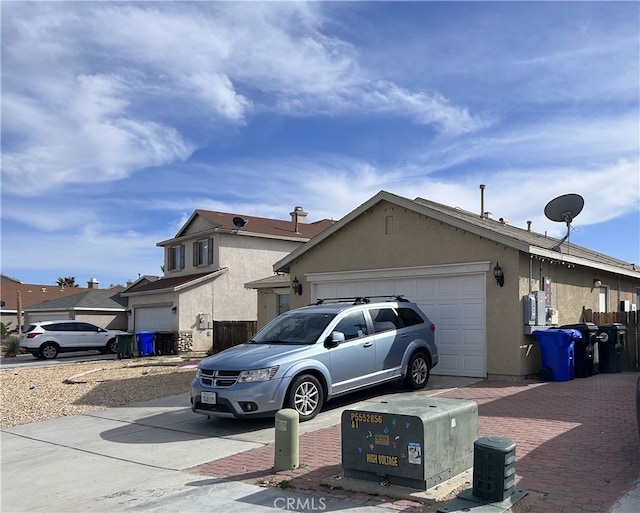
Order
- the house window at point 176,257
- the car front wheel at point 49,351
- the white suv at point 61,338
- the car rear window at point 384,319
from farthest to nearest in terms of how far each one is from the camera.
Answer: the house window at point 176,257 < the car front wheel at point 49,351 < the white suv at point 61,338 < the car rear window at point 384,319

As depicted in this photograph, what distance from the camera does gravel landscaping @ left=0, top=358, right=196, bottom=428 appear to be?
1145 centimetres

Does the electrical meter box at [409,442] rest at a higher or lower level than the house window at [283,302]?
lower

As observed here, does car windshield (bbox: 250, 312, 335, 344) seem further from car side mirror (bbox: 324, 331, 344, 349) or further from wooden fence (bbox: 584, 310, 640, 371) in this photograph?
wooden fence (bbox: 584, 310, 640, 371)

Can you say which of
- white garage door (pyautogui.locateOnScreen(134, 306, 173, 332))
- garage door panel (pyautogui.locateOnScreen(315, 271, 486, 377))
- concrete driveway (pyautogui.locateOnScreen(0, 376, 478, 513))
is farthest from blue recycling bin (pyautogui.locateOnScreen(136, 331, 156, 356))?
garage door panel (pyautogui.locateOnScreen(315, 271, 486, 377))

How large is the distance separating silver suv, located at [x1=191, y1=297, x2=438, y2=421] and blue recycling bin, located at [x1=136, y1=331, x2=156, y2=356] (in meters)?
14.2

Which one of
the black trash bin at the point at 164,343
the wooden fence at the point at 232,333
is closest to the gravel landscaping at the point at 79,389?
the wooden fence at the point at 232,333

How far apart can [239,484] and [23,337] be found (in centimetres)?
2136

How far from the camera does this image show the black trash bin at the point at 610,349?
503 inches

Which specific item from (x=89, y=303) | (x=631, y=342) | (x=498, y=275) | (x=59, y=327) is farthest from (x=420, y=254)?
(x=89, y=303)

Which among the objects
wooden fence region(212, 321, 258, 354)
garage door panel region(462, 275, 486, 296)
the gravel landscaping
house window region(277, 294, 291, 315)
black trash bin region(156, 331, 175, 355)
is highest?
garage door panel region(462, 275, 486, 296)

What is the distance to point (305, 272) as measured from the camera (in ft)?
51.4

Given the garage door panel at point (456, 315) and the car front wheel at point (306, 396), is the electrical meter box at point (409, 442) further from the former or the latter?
the garage door panel at point (456, 315)

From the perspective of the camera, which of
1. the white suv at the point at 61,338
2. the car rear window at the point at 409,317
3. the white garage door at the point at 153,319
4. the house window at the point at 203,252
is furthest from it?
the house window at the point at 203,252

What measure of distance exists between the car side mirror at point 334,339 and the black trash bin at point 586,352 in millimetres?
5380
